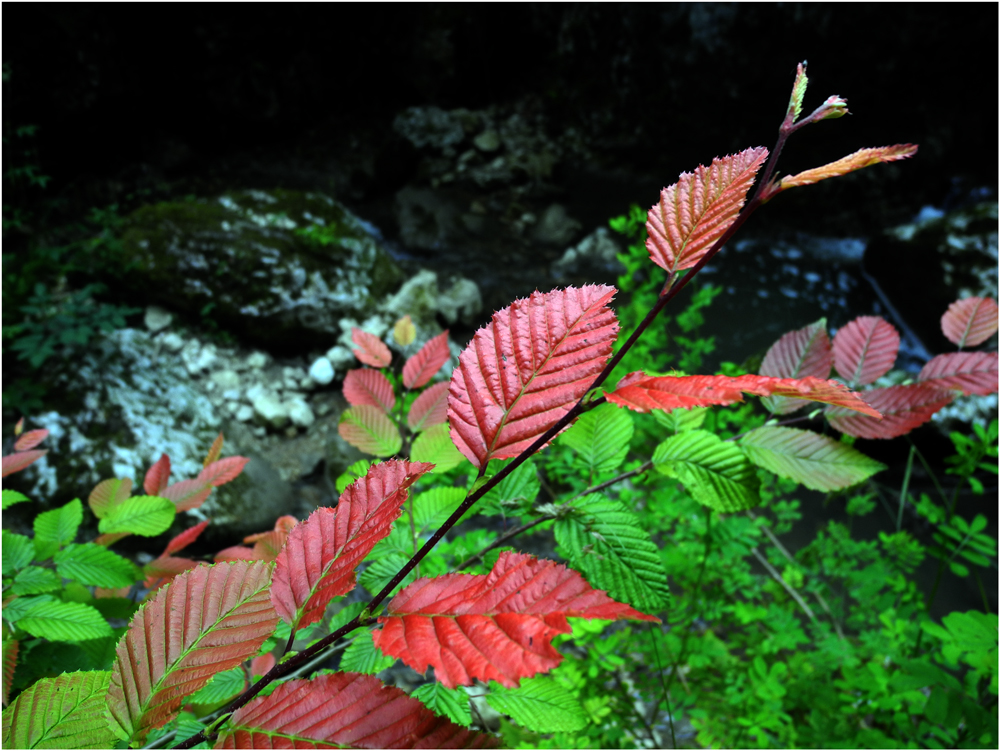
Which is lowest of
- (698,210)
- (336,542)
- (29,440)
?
(29,440)

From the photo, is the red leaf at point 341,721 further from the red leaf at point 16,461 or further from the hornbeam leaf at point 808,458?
the red leaf at point 16,461

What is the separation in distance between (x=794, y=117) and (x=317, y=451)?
11.5 ft

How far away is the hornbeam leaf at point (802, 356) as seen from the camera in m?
0.79

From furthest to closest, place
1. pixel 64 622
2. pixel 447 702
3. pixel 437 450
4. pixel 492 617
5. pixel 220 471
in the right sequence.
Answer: pixel 220 471, pixel 437 450, pixel 64 622, pixel 447 702, pixel 492 617

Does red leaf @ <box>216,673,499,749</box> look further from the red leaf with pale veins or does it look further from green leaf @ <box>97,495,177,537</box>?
the red leaf with pale veins

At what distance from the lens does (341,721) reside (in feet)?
1.13

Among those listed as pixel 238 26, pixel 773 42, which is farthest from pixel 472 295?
pixel 238 26

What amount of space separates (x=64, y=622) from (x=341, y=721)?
542mm

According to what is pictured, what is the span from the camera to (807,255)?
5.21 metres

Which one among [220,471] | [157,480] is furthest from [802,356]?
[157,480]

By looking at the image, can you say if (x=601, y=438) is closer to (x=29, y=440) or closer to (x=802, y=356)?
(x=802, y=356)

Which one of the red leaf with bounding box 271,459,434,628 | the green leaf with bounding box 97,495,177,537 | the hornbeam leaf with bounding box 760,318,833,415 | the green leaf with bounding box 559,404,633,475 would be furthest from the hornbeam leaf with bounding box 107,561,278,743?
the hornbeam leaf with bounding box 760,318,833,415

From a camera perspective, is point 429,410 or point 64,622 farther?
point 429,410

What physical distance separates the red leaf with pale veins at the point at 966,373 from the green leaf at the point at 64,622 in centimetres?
117
